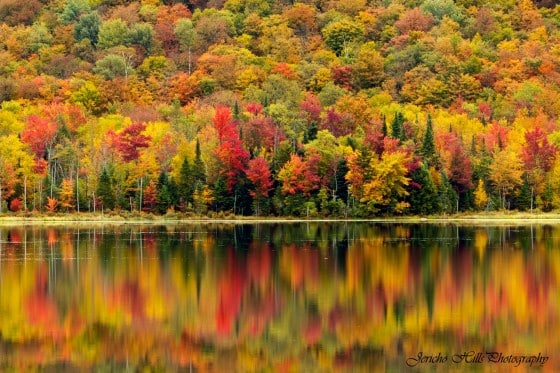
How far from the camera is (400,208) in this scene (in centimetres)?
9894

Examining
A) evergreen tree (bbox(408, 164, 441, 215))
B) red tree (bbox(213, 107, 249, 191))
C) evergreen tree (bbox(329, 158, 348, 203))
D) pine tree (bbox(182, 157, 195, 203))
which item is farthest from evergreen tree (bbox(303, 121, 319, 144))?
evergreen tree (bbox(408, 164, 441, 215))

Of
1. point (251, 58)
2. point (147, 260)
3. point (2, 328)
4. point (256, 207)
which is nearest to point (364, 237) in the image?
point (147, 260)

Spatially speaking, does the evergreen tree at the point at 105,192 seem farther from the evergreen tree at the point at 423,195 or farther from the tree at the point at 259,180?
the evergreen tree at the point at 423,195

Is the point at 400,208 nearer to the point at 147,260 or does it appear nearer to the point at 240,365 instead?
the point at 147,260

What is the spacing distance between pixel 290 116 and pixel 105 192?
2847 centimetres

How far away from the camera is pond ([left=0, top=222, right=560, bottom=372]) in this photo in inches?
1350

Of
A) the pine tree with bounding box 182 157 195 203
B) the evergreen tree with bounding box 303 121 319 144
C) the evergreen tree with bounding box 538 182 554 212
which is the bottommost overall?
the evergreen tree with bounding box 538 182 554 212

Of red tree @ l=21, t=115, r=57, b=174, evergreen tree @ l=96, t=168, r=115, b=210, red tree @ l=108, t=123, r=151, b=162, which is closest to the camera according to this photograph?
evergreen tree @ l=96, t=168, r=115, b=210

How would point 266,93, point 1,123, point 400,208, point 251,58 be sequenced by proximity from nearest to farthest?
point 400,208 < point 1,123 < point 266,93 < point 251,58

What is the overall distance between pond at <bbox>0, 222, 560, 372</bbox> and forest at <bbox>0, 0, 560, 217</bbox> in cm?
3141

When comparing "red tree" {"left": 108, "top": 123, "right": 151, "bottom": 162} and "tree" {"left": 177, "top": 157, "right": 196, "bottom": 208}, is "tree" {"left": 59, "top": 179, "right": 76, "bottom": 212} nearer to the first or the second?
"tree" {"left": 177, "top": 157, "right": 196, "bottom": 208}

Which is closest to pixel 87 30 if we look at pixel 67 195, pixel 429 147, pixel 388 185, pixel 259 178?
pixel 67 195

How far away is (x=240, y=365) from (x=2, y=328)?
32.4 ft

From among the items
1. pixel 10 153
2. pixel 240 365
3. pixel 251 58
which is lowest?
pixel 240 365
